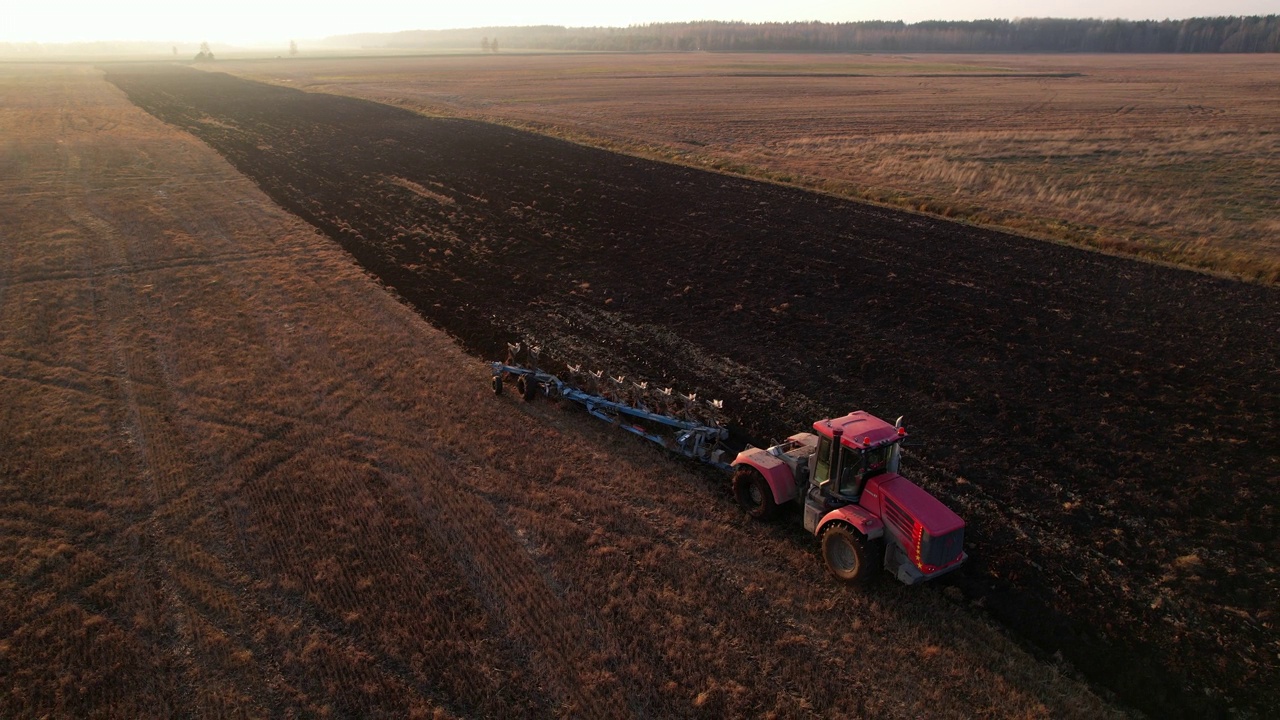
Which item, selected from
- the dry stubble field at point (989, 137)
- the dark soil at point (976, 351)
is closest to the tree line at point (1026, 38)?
the dry stubble field at point (989, 137)

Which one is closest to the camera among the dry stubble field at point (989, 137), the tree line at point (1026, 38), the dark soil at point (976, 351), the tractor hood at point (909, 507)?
the tractor hood at point (909, 507)

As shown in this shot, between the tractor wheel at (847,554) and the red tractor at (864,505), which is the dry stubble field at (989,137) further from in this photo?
the tractor wheel at (847,554)

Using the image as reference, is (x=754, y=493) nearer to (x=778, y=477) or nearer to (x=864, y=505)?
(x=778, y=477)

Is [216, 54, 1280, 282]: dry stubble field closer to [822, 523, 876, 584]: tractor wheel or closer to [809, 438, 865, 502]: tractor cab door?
[809, 438, 865, 502]: tractor cab door

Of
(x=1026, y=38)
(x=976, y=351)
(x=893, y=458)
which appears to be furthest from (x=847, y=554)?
(x=1026, y=38)

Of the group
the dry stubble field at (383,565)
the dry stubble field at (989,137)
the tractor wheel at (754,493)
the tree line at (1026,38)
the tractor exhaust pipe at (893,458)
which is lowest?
the dry stubble field at (383,565)

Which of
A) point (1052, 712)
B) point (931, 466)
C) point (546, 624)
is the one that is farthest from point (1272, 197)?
point (546, 624)

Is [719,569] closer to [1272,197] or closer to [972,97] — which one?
[1272,197]
